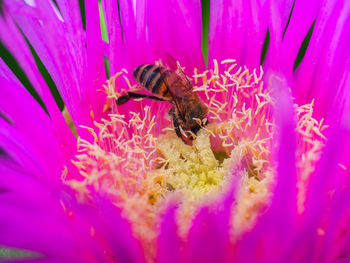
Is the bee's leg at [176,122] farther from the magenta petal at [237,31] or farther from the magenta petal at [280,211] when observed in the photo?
the magenta petal at [280,211]

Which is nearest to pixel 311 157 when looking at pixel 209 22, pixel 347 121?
pixel 347 121

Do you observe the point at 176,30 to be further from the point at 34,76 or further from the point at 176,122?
the point at 34,76

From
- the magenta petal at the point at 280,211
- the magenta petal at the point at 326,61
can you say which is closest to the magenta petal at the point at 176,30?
the magenta petal at the point at 326,61

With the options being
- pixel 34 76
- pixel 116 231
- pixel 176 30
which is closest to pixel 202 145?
pixel 176 30

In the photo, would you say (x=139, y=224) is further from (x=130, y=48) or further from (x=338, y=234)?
(x=130, y=48)

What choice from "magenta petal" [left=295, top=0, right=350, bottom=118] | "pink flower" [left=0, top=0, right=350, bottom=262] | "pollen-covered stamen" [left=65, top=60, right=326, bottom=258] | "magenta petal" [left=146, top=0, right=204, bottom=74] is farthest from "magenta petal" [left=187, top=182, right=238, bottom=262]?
"magenta petal" [left=146, top=0, right=204, bottom=74]

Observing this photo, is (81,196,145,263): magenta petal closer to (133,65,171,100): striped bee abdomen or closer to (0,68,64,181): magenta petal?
(0,68,64,181): magenta petal

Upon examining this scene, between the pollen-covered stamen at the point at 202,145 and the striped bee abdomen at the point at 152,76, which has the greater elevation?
the striped bee abdomen at the point at 152,76
